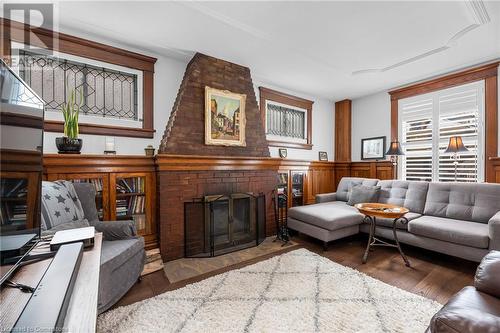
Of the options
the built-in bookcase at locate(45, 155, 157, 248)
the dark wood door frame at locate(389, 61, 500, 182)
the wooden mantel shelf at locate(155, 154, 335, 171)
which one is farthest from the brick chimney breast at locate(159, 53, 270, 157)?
the dark wood door frame at locate(389, 61, 500, 182)

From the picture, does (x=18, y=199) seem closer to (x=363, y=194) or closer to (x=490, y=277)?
(x=490, y=277)

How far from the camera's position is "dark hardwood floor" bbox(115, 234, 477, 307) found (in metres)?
2.03

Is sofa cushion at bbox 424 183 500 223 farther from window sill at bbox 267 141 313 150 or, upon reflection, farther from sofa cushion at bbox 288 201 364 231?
window sill at bbox 267 141 313 150

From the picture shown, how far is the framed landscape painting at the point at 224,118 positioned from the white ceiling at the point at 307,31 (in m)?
0.54

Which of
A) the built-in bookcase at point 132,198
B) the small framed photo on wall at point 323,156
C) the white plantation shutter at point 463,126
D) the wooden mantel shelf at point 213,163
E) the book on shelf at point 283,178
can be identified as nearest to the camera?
the built-in bookcase at point 132,198

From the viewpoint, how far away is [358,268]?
2.47 meters

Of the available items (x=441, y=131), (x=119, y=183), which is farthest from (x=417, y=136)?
(x=119, y=183)

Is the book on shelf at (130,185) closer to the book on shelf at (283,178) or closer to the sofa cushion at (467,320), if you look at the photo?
the book on shelf at (283,178)

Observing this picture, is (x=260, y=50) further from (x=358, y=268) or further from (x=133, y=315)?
(x=133, y=315)

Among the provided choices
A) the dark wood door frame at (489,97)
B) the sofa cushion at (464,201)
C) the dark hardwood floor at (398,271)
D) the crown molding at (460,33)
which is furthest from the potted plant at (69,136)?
the dark wood door frame at (489,97)

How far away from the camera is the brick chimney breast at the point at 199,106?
286cm

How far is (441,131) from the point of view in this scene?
3758 mm

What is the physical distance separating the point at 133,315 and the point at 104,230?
0.77m

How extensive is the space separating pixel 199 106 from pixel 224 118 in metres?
0.40
